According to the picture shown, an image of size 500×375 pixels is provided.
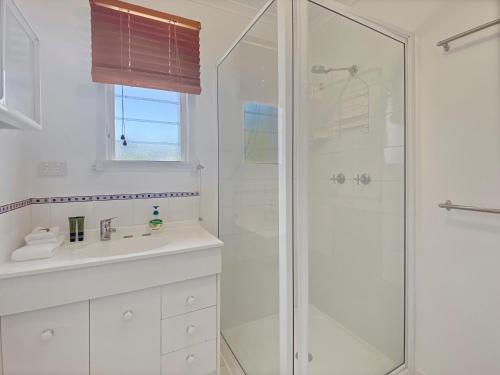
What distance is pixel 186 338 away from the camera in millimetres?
1308

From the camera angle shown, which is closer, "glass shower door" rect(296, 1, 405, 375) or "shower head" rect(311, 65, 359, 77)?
"shower head" rect(311, 65, 359, 77)

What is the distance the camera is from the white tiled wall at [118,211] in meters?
1.45

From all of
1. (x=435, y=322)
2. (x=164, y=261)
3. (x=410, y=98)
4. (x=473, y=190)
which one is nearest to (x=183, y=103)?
(x=164, y=261)

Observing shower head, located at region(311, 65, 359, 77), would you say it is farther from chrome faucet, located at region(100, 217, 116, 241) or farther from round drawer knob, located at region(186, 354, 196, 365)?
round drawer knob, located at region(186, 354, 196, 365)

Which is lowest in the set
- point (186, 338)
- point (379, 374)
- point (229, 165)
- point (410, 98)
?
point (379, 374)

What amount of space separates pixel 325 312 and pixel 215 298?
2.13ft

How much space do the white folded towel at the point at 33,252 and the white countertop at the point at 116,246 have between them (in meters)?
0.03

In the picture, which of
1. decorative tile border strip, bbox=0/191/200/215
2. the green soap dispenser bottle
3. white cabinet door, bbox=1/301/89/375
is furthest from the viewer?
the green soap dispenser bottle

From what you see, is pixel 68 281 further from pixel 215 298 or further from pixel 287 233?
pixel 287 233

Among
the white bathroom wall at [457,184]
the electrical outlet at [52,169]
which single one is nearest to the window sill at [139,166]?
the electrical outlet at [52,169]

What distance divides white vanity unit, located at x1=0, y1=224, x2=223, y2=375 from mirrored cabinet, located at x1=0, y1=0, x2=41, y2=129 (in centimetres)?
60

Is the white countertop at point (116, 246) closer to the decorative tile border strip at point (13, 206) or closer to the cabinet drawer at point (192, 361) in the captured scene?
the decorative tile border strip at point (13, 206)

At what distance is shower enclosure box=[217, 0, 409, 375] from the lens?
1.10 m

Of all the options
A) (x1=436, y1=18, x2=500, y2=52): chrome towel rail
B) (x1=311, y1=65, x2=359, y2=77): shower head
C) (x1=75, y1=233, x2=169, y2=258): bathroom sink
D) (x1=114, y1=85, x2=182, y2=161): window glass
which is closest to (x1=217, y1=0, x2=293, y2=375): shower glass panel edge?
(x1=311, y1=65, x2=359, y2=77): shower head
